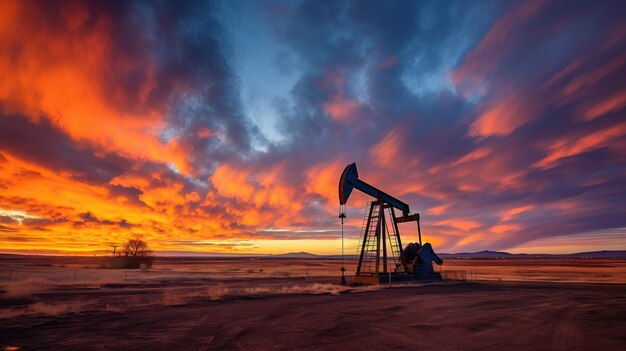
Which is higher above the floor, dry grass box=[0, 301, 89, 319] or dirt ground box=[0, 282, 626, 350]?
dry grass box=[0, 301, 89, 319]

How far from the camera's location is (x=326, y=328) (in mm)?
8305

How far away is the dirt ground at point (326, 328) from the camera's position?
6.70m

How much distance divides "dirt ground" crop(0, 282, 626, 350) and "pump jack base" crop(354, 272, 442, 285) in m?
9.12

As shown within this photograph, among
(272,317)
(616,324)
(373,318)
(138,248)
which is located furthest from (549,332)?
(138,248)

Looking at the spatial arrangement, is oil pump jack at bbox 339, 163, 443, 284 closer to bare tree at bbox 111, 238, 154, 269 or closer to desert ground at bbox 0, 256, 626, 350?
desert ground at bbox 0, 256, 626, 350

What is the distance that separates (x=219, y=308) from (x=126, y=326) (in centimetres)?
380

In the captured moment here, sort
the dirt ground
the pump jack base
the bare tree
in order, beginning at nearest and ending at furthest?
the dirt ground, the pump jack base, the bare tree

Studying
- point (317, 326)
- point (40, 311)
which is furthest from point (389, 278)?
point (40, 311)

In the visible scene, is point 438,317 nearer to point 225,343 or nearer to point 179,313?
point 225,343

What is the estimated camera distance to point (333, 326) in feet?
28.1

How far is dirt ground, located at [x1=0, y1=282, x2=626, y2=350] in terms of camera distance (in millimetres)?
6703

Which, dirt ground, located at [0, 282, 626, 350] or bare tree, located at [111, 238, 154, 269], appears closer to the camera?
dirt ground, located at [0, 282, 626, 350]

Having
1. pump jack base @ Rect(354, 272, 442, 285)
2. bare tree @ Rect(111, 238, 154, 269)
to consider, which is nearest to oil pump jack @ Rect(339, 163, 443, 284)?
pump jack base @ Rect(354, 272, 442, 285)

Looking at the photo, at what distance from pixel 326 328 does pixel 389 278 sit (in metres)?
14.3
